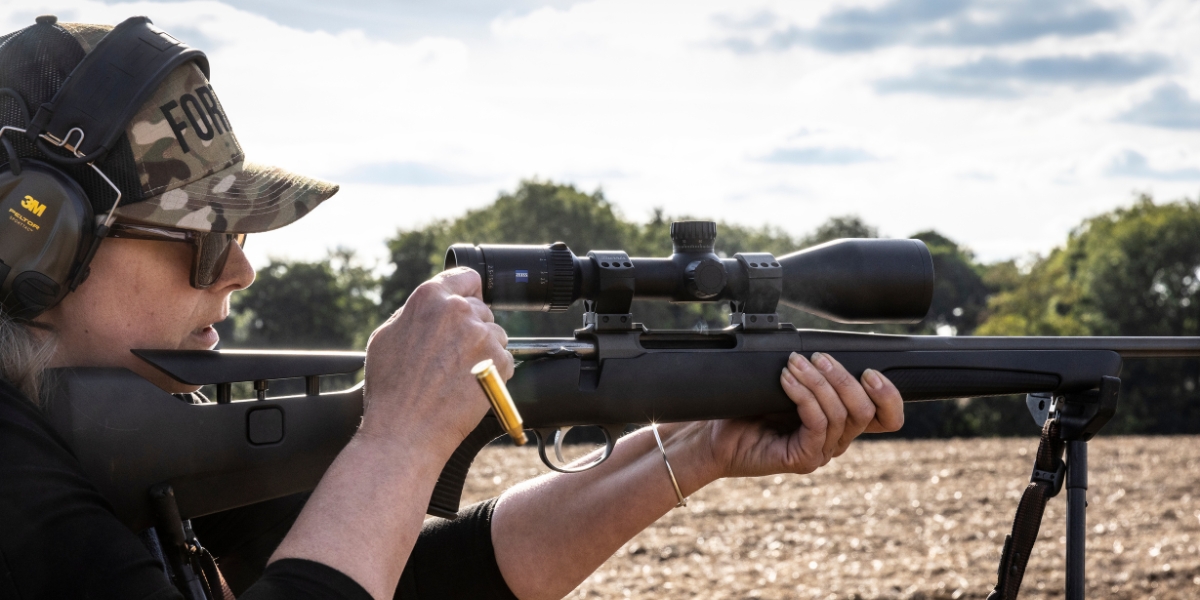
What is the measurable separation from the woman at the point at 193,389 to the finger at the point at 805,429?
686 mm

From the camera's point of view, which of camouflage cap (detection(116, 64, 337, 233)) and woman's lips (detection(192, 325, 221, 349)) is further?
woman's lips (detection(192, 325, 221, 349))

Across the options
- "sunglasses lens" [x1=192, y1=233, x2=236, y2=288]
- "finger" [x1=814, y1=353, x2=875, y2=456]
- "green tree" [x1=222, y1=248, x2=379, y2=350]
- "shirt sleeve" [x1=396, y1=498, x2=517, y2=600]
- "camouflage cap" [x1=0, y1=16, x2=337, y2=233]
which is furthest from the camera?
"green tree" [x1=222, y1=248, x2=379, y2=350]

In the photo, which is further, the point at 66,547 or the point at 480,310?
the point at 480,310

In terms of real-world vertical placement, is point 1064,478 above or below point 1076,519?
above

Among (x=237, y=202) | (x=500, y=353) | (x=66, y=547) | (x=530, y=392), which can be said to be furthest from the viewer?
(x=530, y=392)

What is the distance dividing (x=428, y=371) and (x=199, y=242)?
29.1 inches

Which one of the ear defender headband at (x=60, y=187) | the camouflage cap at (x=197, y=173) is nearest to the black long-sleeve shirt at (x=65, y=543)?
the ear defender headband at (x=60, y=187)

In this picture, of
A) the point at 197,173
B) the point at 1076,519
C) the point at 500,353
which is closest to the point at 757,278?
the point at 500,353

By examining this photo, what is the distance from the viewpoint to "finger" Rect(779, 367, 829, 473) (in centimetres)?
329

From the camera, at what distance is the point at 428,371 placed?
2264mm

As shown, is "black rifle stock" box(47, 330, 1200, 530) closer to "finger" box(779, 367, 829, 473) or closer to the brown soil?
"finger" box(779, 367, 829, 473)

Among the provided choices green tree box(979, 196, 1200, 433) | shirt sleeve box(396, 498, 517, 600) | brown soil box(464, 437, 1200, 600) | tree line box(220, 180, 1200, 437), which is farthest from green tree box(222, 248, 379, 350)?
shirt sleeve box(396, 498, 517, 600)

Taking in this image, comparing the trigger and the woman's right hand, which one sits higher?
the woman's right hand

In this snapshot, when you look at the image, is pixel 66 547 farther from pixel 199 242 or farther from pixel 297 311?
pixel 297 311
